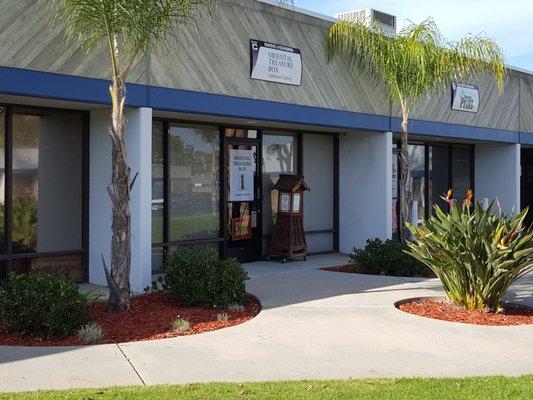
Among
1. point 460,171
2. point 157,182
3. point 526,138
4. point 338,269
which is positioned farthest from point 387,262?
point 526,138

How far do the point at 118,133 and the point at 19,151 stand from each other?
2.83 meters

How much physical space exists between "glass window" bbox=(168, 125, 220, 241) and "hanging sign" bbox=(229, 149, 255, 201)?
34 centimetres

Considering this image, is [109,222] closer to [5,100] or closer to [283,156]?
[5,100]

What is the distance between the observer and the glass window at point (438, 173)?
19375 millimetres

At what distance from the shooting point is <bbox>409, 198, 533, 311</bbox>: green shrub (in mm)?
8695

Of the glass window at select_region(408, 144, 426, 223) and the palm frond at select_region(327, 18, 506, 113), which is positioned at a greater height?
the palm frond at select_region(327, 18, 506, 113)

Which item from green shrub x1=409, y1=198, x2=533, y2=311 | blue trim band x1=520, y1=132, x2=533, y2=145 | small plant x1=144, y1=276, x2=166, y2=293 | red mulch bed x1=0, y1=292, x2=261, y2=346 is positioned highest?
blue trim band x1=520, y1=132, x2=533, y2=145

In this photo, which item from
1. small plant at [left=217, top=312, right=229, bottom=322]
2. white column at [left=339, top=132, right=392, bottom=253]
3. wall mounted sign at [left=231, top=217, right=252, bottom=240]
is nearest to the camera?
small plant at [left=217, top=312, right=229, bottom=322]

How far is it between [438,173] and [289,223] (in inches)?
290

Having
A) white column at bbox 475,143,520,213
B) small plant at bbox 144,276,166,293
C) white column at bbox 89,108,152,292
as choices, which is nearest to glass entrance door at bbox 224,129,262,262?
white column at bbox 89,108,152,292

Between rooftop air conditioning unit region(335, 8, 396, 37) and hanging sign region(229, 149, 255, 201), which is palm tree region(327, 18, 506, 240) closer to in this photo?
rooftop air conditioning unit region(335, 8, 396, 37)

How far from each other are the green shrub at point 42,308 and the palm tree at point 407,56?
25.4 feet


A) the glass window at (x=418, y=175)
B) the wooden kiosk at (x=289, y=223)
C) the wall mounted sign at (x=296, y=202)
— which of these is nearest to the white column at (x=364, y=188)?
the wooden kiosk at (x=289, y=223)

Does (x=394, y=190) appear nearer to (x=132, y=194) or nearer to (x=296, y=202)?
(x=296, y=202)
